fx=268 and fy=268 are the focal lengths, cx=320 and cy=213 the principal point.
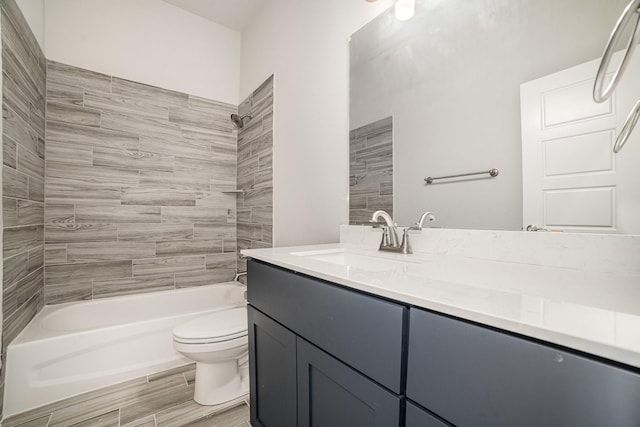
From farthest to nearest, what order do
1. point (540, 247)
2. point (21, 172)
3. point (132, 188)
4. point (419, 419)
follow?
point (132, 188)
point (21, 172)
point (540, 247)
point (419, 419)

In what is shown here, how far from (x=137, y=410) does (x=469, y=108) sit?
2.19 m

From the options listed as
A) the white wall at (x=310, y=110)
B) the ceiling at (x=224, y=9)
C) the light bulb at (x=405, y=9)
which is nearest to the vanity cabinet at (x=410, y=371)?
the white wall at (x=310, y=110)

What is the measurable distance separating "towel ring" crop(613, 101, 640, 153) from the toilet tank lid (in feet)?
5.53

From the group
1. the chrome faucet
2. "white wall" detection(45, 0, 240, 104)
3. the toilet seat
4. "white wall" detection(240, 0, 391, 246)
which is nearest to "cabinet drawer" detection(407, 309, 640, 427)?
the chrome faucet

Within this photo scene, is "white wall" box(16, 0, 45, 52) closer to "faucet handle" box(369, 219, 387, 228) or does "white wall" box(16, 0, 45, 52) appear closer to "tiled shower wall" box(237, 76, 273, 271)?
"tiled shower wall" box(237, 76, 273, 271)

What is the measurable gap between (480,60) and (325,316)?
1.09 metres

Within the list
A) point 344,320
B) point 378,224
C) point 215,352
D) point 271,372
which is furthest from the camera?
point 215,352

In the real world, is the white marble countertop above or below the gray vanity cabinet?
above

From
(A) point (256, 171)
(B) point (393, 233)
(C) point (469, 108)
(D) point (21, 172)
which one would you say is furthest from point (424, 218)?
(D) point (21, 172)

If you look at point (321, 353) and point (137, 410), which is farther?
point (137, 410)

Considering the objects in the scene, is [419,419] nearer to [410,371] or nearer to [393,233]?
[410,371]

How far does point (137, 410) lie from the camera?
144 centimetres

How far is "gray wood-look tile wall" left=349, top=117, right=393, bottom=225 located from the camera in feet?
4.42

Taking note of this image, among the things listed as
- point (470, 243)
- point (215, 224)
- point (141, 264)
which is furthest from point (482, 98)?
point (141, 264)
